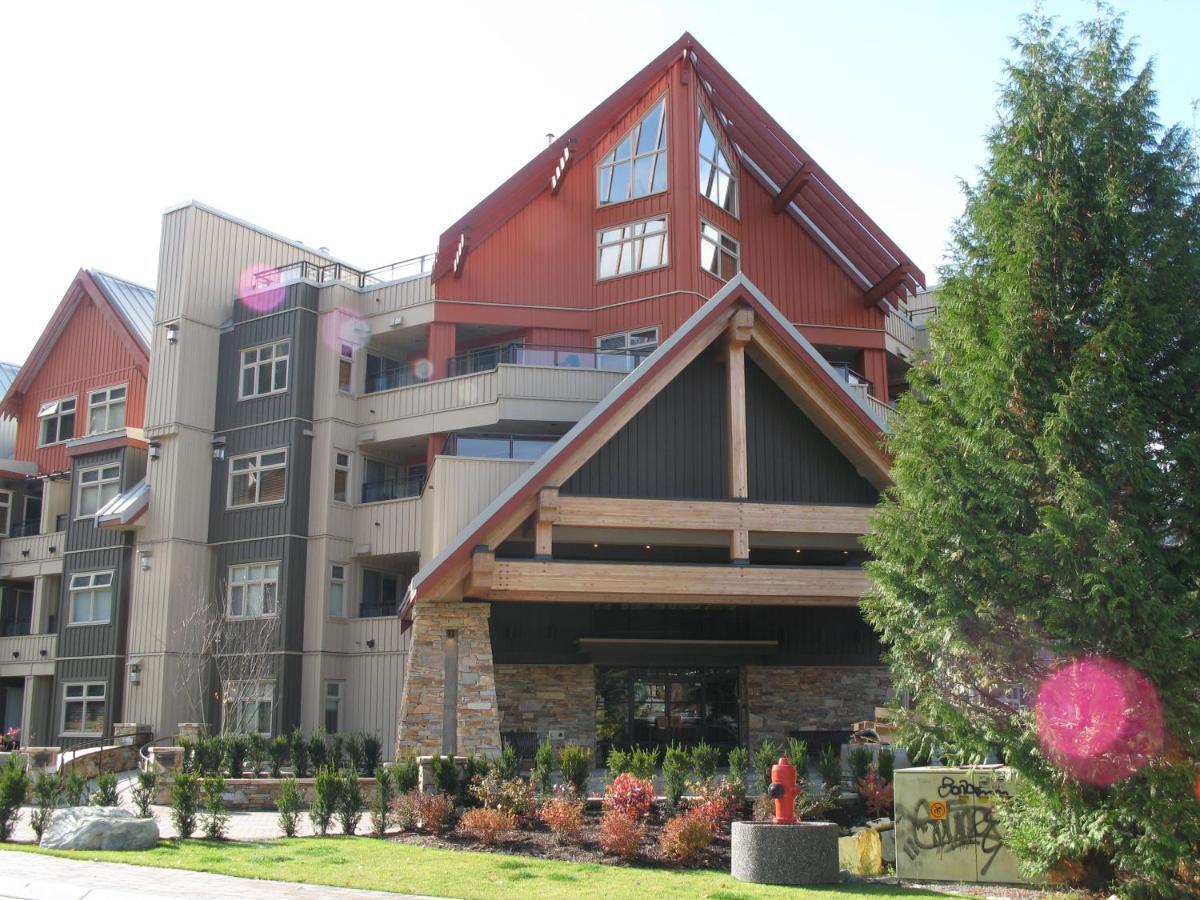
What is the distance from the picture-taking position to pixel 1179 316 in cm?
1243

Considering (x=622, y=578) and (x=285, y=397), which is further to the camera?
(x=285, y=397)

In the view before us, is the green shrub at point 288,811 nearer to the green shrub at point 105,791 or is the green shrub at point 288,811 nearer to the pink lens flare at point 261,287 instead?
the green shrub at point 105,791

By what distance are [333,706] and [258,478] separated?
617 centimetres

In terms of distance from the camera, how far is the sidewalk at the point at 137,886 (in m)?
12.1

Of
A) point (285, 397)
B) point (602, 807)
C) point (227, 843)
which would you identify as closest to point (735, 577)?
point (602, 807)

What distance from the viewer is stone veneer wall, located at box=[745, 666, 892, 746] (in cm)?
2766

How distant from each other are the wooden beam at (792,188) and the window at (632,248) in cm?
365

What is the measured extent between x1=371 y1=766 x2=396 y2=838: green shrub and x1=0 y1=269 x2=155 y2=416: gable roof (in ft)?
72.2

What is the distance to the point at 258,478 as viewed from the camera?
102ft

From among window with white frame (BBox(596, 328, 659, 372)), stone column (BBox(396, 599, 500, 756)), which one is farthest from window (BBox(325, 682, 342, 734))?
window with white frame (BBox(596, 328, 659, 372))

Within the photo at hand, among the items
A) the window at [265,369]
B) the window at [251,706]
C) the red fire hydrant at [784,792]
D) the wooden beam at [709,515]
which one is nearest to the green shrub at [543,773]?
the red fire hydrant at [784,792]

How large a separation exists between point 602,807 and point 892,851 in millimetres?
4627

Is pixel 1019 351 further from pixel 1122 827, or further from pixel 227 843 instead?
pixel 227 843

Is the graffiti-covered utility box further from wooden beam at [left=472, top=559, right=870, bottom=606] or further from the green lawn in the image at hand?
wooden beam at [left=472, top=559, right=870, bottom=606]
